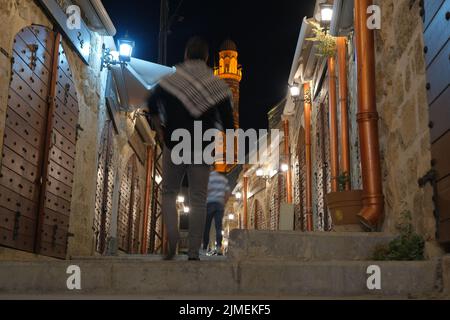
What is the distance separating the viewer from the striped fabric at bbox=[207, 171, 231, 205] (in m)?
8.89

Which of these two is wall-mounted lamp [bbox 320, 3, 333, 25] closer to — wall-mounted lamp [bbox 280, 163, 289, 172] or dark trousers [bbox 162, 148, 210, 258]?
dark trousers [bbox 162, 148, 210, 258]

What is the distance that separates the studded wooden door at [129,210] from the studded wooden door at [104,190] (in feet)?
7.10

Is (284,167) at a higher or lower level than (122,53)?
lower

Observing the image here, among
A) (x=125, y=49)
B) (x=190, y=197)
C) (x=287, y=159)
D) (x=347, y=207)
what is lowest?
(x=190, y=197)

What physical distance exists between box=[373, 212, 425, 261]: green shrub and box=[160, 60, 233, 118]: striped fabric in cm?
201

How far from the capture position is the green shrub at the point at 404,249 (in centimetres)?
439

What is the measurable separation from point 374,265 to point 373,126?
2.32 metres

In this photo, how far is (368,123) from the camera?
5828 millimetres

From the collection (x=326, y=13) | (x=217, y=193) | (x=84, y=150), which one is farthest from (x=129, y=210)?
(x=326, y=13)

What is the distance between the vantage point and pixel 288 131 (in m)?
18.8

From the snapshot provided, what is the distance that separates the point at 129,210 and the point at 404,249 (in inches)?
523

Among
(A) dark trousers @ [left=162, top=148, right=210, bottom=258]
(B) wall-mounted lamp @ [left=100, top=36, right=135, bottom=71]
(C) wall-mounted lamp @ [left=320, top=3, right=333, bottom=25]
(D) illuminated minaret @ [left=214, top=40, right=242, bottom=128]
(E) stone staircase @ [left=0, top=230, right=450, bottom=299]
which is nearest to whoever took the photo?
(E) stone staircase @ [left=0, top=230, right=450, bottom=299]

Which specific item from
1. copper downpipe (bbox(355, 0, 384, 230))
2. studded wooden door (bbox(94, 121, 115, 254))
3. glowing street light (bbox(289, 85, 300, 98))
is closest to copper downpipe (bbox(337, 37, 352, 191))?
copper downpipe (bbox(355, 0, 384, 230))

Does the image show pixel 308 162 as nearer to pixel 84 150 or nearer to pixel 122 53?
pixel 122 53
